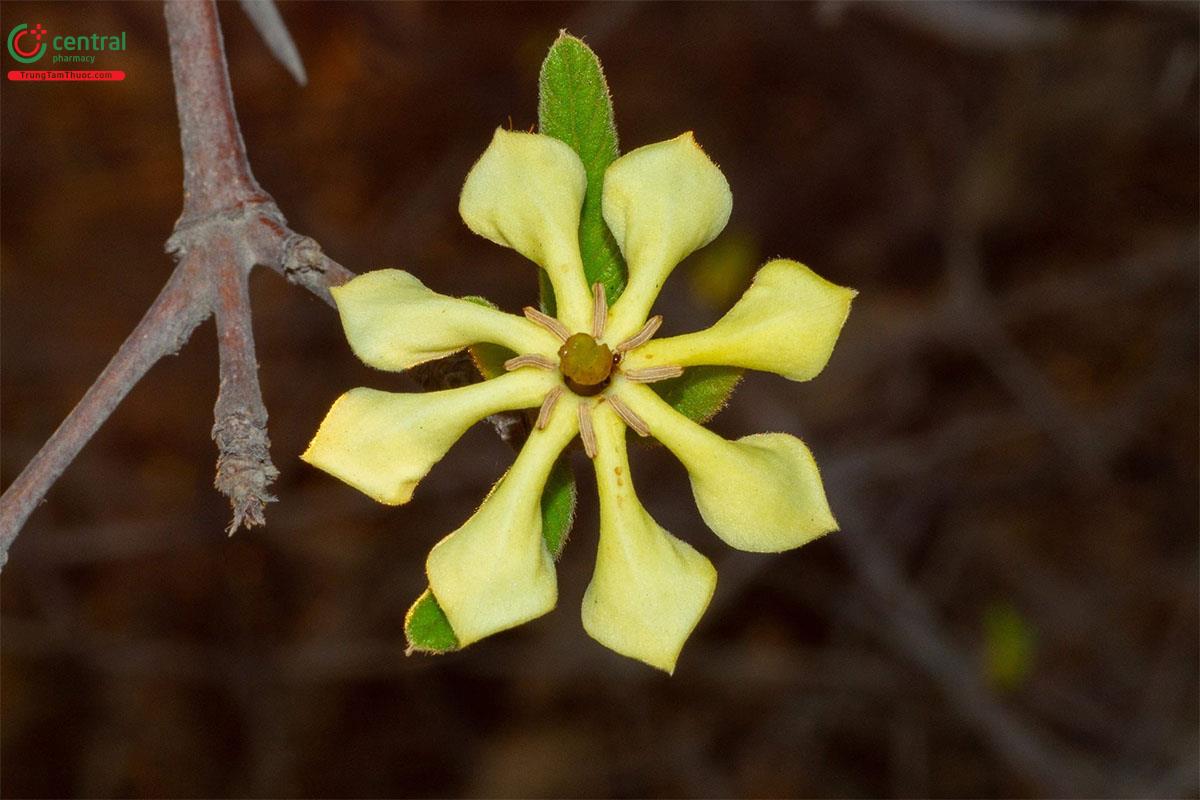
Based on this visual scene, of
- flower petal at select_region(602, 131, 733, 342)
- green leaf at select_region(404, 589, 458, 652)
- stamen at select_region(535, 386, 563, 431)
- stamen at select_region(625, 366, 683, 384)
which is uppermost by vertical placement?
flower petal at select_region(602, 131, 733, 342)

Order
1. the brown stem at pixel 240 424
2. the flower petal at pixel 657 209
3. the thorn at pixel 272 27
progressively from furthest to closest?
the thorn at pixel 272 27
the flower petal at pixel 657 209
the brown stem at pixel 240 424

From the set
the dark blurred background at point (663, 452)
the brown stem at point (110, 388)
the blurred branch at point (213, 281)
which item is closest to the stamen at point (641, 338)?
the blurred branch at point (213, 281)

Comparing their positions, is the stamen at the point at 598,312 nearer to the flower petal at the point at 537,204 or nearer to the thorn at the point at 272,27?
the flower petal at the point at 537,204

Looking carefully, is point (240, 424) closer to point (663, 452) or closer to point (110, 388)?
point (110, 388)

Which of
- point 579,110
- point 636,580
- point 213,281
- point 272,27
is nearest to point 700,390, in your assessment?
point 636,580

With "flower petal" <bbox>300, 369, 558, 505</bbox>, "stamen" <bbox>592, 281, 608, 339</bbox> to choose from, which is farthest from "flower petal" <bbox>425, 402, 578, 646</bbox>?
"stamen" <bbox>592, 281, 608, 339</bbox>

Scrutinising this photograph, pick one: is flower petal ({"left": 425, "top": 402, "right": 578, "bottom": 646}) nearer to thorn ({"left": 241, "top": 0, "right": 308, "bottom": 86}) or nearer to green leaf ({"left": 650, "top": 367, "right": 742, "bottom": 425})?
green leaf ({"left": 650, "top": 367, "right": 742, "bottom": 425})

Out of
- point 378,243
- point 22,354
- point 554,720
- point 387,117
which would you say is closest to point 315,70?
point 387,117
